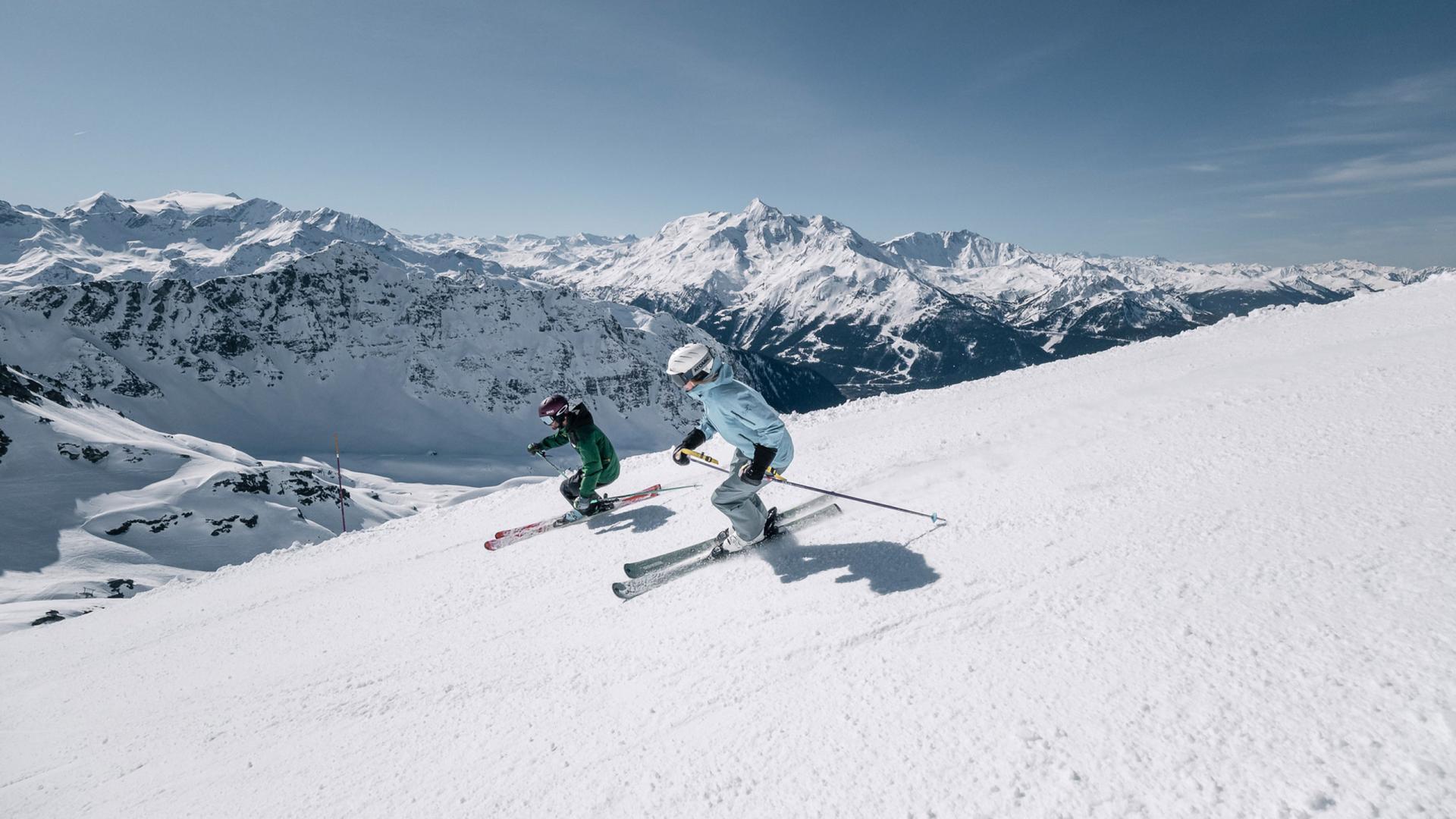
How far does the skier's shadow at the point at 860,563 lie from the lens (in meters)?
5.43

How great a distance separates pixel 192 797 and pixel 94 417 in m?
123

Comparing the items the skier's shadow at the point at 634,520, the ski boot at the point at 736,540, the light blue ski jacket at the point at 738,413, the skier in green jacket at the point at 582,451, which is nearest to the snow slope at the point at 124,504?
the skier in green jacket at the point at 582,451

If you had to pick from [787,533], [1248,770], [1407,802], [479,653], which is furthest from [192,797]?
[1407,802]

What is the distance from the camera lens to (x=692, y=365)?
250 inches

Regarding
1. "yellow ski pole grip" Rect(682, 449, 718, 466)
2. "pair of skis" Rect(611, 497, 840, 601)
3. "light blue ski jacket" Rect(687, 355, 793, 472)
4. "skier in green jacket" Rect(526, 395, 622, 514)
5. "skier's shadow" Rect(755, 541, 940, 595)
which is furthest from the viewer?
"skier in green jacket" Rect(526, 395, 622, 514)

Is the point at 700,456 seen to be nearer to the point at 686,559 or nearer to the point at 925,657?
the point at 686,559

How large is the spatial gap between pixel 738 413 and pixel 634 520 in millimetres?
3587

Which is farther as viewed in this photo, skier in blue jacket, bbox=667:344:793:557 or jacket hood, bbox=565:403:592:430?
jacket hood, bbox=565:403:592:430

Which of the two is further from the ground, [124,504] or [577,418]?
[577,418]

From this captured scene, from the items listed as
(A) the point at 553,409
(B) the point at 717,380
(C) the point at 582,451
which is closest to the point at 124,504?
(A) the point at 553,409

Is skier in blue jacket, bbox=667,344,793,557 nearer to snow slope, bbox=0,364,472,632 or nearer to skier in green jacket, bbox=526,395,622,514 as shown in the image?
skier in green jacket, bbox=526,395,622,514

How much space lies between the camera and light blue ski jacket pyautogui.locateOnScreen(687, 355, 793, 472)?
20.7ft

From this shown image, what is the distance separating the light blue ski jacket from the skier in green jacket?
4.10 m

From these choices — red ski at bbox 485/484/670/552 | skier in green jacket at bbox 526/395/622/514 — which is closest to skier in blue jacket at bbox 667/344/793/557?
red ski at bbox 485/484/670/552
